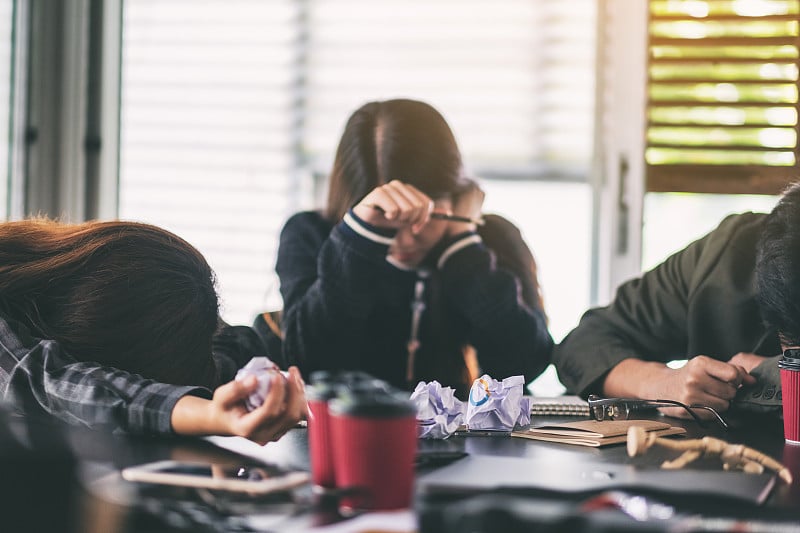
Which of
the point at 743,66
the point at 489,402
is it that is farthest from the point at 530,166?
the point at 489,402

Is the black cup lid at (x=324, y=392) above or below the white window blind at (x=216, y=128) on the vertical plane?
below

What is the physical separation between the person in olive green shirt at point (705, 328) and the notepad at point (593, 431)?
158 mm

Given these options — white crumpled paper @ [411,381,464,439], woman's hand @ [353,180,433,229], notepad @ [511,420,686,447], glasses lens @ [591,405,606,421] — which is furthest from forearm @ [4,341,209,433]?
woman's hand @ [353,180,433,229]

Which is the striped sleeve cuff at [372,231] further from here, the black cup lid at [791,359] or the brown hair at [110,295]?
the black cup lid at [791,359]

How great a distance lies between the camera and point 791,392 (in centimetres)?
108

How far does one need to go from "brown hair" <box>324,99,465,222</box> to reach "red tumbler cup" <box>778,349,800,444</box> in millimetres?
919

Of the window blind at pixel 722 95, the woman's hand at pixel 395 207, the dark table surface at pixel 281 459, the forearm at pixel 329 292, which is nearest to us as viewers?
the dark table surface at pixel 281 459

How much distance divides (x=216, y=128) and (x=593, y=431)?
2.05 metres

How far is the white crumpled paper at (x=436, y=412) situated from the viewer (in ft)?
3.54

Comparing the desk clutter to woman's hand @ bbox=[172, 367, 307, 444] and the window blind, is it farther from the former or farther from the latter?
the window blind

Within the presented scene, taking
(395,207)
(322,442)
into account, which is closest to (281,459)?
(322,442)

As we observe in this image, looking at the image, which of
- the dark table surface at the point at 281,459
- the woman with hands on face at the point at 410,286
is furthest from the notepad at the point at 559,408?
the woman with hands on face at the point at 410,286

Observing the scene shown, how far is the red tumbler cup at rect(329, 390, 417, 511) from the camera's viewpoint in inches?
27.3

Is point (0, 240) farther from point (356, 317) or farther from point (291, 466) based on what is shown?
point (356, 317)
